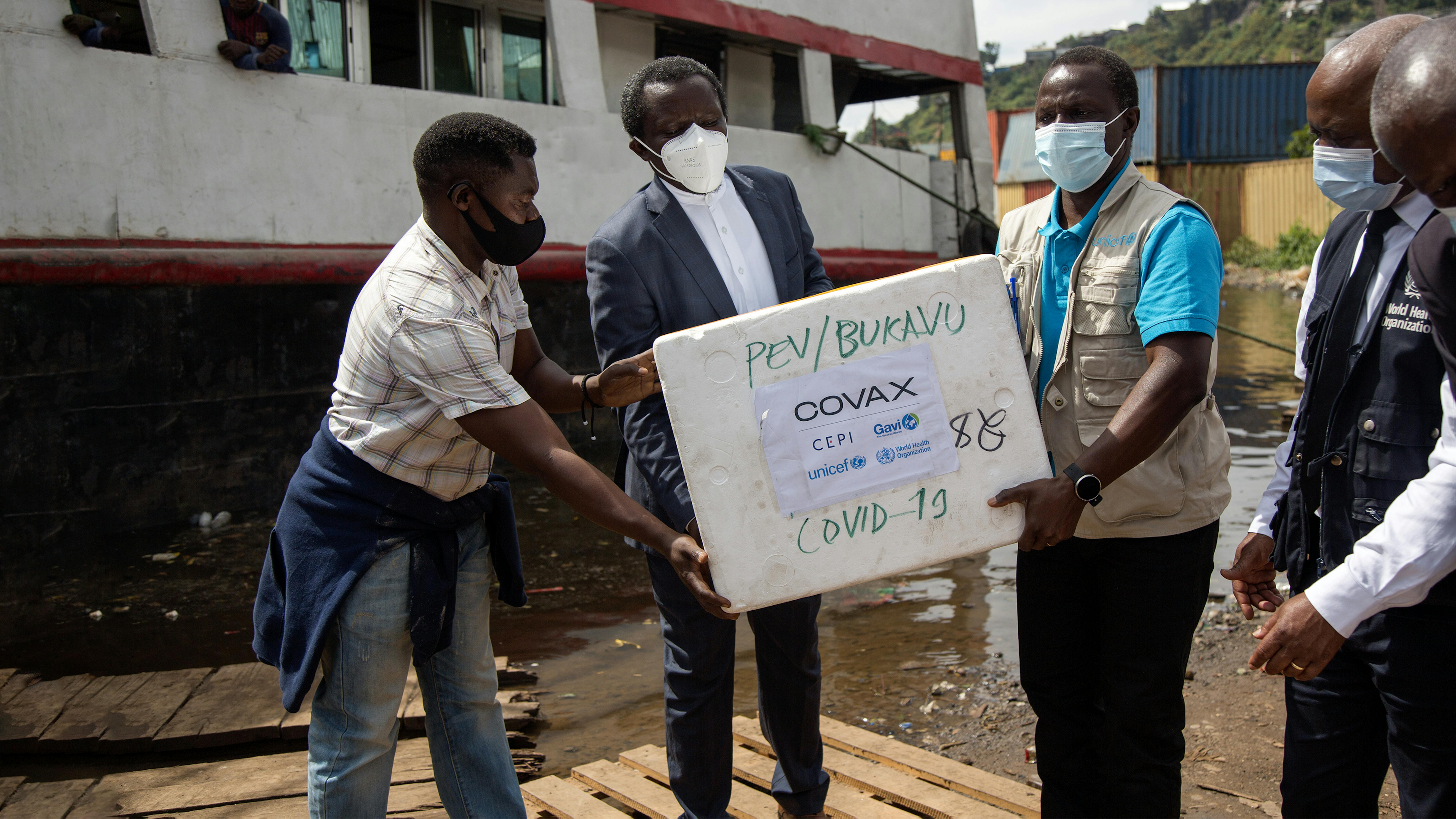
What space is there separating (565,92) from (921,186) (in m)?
3.41

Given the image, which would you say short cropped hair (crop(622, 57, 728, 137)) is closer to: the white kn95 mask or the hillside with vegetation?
the white kn95 mask

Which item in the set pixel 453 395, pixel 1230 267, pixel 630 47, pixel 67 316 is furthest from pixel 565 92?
pixel 1230 267

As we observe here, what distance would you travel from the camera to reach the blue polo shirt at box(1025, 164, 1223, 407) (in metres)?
1.97

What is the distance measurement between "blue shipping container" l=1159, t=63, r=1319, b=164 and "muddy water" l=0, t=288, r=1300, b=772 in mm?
22969

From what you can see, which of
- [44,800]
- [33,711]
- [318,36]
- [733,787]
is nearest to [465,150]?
[733,787]

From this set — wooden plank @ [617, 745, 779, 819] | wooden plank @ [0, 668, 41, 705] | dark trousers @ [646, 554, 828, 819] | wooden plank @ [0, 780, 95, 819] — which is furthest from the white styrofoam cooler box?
wooden plank @ [0, 668, 41, 705]

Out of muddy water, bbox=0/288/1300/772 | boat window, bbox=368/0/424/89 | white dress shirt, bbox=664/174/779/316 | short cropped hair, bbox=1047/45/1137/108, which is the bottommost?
muddy water, bbox=0/288/1300/772

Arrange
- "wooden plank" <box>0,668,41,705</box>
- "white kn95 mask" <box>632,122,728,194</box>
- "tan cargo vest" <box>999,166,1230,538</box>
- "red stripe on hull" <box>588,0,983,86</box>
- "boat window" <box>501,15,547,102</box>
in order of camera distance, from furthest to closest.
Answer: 1. "red stripe on hull" <box>588,0,983,86</box>
2. "boat window" <box>501,15,547,102</box>
3. "wooden plank" <box>0,668,41,705</box>
4. "white kn95 mask" <box>632,122,728,194</box>
5. "tan cargo vest" <box>999,166,1230,538</box>

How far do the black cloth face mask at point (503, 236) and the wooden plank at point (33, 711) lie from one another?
2473 mm

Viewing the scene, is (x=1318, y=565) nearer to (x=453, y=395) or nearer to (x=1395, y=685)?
(x=1395, y=685)

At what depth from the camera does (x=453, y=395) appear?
2.00m

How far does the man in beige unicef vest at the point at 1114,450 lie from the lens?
197cm

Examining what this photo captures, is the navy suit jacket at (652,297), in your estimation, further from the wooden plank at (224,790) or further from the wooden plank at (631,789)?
the wooden plank at (224,790)

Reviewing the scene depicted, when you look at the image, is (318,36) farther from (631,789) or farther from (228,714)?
(631,789)
